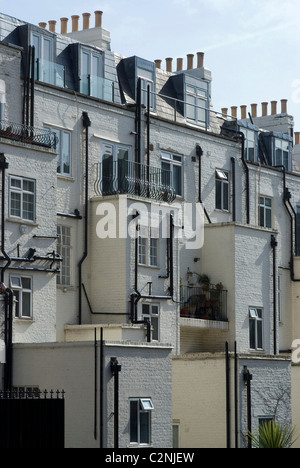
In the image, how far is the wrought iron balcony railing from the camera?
118ft

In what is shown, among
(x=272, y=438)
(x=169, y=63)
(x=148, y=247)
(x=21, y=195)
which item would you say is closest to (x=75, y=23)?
(x=169, y=63)

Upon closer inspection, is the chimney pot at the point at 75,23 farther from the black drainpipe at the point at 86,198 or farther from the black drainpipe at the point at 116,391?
the black drainpipe at the point at 116,391

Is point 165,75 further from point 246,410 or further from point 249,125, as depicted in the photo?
point 246,410

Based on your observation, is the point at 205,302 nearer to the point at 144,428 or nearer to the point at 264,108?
the point at 144,428

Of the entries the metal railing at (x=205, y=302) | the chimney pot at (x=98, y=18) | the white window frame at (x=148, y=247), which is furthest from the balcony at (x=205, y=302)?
the chimney pot at (x=98, y=18)

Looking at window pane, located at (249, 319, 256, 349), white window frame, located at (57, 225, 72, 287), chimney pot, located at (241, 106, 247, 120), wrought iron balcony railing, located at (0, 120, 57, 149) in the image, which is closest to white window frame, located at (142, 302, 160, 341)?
white window frame, located at (57, 225, 72, 287)

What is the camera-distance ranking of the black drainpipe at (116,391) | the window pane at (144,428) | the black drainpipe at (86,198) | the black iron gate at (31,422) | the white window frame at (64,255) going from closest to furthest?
1. the black iron gate at (31,422)
2. the black drainpipe at (116,391)
3. the window pane at (144,428)
4. the white window frame at (64,255)
5. the black drainpipe at (86,198)

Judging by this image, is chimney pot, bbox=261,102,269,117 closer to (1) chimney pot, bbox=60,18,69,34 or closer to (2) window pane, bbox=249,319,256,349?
(1) chimney pot, bbox=60,18,69,34

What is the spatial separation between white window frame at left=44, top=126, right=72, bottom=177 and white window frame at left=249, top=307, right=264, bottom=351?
9.39 metres

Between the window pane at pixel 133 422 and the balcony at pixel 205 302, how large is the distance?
1027cm

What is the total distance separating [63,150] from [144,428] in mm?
10970

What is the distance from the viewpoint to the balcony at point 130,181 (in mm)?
41250

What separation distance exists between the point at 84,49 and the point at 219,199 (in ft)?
28.4
